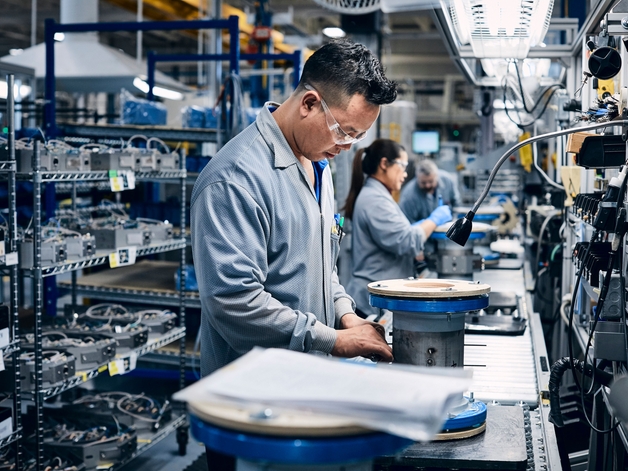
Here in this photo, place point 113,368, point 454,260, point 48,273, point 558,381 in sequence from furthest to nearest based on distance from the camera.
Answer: point 454,260 → point 113,368 → point 48,273 → point 558,381

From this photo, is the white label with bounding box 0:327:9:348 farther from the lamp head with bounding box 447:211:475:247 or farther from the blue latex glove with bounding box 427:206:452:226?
the blue latex glove with bounding box 427:206:452:226

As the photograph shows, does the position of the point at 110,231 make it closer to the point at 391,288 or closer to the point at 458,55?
the point at 458,55

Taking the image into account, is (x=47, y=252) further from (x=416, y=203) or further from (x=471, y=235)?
(x=416, y=203)

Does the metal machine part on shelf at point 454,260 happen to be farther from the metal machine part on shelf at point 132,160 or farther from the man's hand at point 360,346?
the man's hand at point 360,346

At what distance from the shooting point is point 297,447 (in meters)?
0.98

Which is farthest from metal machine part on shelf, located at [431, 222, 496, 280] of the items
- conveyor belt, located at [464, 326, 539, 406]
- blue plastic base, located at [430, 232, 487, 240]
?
conveyor belt, located at [464, 326, 539, 406]

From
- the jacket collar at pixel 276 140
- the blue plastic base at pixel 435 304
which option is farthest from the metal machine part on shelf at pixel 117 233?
the blue plastic base at pixel 435 304

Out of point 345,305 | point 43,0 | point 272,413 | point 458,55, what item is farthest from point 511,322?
point 43,0

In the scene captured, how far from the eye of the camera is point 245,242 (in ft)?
5.77

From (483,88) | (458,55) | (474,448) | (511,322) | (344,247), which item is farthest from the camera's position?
(344,247)

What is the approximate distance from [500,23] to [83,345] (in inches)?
91.2

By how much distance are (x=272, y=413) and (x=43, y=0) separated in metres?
13.2

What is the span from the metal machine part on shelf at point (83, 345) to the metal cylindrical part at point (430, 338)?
2087 millimetres

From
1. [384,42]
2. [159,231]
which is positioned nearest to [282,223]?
[159,231]
